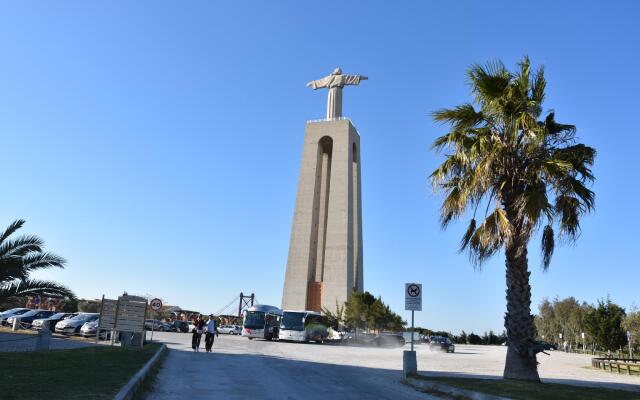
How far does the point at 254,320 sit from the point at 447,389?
37974 millimetres

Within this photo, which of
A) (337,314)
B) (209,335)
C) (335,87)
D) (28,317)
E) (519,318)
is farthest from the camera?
(335,87)

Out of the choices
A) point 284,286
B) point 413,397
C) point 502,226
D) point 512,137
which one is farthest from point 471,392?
point 284,286

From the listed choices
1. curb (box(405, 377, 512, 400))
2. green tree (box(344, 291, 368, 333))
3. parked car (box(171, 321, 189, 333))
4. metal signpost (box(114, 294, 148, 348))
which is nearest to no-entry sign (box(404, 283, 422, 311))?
curb (box(405, 377, 512, 400))

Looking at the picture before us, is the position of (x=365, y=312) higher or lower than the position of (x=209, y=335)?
higher

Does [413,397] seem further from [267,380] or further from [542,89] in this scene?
[542,89]

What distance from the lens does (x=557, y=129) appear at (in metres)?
16.1

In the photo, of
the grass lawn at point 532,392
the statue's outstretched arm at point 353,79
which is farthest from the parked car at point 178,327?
the grass lawn at point 532,392

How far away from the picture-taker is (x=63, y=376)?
35.1ft

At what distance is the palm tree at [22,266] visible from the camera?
16.2 m

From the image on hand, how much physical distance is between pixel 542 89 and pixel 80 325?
29781mm

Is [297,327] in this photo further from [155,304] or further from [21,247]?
[21,247]

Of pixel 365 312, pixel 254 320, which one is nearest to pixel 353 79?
pixel 365 312

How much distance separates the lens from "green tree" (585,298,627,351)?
137 ft

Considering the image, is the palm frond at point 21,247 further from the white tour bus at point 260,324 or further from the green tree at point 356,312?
the green tree at point 356,312
